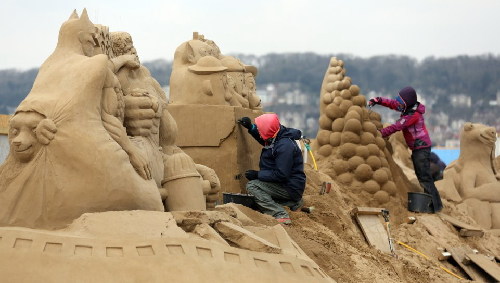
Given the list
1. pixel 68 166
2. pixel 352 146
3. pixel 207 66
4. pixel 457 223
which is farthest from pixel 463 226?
pixel 68 166

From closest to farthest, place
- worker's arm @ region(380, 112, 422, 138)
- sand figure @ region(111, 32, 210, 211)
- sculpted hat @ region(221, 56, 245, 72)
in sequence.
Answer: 1. sand figure @ region(111, 32, 210, 211)
2. sculpted hat @ region(221, 56, 245, 72)
3. worker's arm @ region(380, 112, 422, 138)

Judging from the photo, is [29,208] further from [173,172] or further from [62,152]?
[173,172]

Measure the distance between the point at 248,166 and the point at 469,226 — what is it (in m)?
3.47

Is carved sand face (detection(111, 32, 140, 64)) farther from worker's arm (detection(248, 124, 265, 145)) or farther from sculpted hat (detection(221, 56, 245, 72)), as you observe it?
sculpted hat (detection(221, 56, 245, 72))

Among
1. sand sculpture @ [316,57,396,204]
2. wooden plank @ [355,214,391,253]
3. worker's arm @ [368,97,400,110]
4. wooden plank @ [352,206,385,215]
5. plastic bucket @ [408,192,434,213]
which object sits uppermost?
worker's arm @ [368,97,400,110]

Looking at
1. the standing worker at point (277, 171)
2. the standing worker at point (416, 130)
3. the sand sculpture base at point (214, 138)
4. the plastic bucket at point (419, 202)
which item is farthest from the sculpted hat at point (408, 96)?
the standing worker at point (277, 171)

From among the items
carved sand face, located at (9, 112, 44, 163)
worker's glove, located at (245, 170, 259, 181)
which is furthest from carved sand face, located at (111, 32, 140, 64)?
worker's glove, located at (245, 170, 259, 181)

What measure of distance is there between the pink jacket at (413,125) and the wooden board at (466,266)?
1648 mm

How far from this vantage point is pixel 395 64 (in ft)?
115

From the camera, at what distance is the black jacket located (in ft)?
24.3

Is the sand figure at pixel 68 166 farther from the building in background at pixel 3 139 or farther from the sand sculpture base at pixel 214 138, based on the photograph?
the building in background at pixel 3 139

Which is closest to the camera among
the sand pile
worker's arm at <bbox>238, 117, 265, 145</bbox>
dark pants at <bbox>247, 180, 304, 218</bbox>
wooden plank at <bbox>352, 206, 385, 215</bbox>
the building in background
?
the sand pile

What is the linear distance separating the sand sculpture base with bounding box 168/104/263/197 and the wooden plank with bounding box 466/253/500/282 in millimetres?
2911

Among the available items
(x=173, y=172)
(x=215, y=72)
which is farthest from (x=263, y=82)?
(x=173, y=172)
